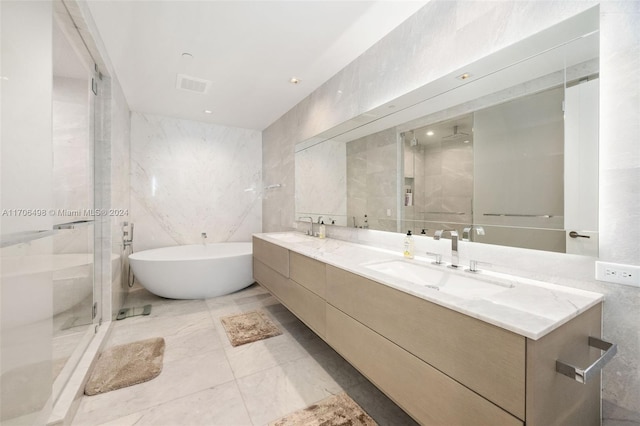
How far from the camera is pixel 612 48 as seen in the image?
1031 millimetres

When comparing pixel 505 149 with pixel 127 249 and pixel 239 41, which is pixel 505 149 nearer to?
pixel 239 41

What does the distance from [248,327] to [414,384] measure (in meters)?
1.89

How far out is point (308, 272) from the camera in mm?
1954

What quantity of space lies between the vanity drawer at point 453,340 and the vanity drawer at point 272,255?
105cm

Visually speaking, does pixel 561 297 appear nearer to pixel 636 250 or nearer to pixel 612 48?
pixel 636 250

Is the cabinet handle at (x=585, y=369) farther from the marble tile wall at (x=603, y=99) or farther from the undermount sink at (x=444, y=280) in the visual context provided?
the undermount sink at (x=444, y=280)

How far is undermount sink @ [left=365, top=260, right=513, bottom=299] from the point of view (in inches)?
49.7

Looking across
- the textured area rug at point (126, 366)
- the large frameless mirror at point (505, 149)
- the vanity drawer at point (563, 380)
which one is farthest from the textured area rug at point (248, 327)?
the vanity drawer at point (563, 380)

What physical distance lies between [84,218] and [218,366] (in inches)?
62.8

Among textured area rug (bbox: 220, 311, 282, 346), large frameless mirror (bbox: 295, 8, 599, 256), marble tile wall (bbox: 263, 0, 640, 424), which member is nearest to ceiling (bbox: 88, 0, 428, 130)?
marble tile wall (bbox: 263, 0, 640, 424)

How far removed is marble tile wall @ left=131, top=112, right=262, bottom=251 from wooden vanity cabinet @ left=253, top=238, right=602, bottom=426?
3.37 metres

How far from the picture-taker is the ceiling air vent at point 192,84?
2736 millimetres

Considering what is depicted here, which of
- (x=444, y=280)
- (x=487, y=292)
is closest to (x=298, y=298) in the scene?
(x=444, y=280)

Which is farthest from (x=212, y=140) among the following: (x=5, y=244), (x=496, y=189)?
(x=496, y=189)
